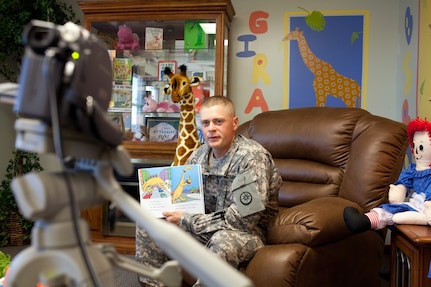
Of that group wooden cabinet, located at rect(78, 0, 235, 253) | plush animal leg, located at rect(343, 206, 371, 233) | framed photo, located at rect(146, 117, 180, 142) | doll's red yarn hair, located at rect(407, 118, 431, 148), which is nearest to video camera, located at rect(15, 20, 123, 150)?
plush animal leg, located at rect(343, 206, 371, 233)

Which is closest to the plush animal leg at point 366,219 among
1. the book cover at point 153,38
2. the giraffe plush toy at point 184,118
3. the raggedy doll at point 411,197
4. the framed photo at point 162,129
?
the raggedy doll at point 411,197

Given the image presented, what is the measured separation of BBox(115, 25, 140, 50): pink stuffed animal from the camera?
10.5ft

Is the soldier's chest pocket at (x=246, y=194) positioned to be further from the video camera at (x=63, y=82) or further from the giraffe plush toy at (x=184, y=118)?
the video camera at (x=63, y=82)

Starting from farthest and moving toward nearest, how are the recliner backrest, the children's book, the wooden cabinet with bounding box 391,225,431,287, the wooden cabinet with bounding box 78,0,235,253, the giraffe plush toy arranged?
1. the wooden cabinet with bounding box 78,0,235,253
2. the giraffe plush toy
3. the recliner backrest
4. the children's book
5. the wooden cabinet with bounding box 391,225,431,287

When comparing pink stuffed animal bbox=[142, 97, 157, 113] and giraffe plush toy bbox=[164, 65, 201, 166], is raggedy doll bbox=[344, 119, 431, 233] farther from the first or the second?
pink stuffed animal bbox=[142, 97, 157, 113]

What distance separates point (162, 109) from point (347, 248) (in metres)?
1.87

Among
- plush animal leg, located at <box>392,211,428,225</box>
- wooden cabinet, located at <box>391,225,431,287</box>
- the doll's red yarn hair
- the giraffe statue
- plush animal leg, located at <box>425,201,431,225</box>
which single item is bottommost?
wooden cabinet, located at <box>391,225,431,287</box>

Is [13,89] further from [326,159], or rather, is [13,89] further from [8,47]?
[8,47]

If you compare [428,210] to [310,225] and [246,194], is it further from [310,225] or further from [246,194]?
[246,194]

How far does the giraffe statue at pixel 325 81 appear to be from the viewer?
3121 mm

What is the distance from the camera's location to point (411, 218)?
1.60m

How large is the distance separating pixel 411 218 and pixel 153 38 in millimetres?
2305

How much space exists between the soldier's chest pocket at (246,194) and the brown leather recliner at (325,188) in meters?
0.16

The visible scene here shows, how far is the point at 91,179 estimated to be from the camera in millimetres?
515
